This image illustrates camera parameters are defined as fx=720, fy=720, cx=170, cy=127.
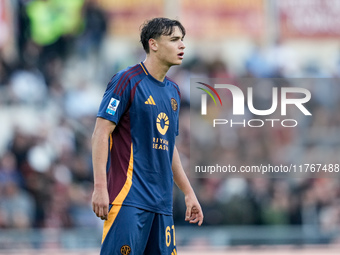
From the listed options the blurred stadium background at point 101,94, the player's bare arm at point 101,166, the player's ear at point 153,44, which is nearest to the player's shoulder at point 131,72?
the player's ear at point 153,44

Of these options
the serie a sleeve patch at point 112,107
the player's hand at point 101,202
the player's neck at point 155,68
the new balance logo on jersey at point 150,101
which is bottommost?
the player's hand at point 101,202

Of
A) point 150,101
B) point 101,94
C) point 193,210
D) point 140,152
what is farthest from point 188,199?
point 101,94

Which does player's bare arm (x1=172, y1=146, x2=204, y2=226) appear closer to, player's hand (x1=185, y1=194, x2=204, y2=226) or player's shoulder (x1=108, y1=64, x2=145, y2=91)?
player's hand (x1=185, y1=194, x2=204, y2=226)

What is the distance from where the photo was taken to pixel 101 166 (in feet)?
15.3

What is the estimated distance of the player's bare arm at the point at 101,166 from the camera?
455 cm

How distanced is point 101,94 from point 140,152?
849 cm

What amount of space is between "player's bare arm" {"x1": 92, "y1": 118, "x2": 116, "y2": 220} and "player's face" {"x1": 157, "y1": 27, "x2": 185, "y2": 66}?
0.63 meters

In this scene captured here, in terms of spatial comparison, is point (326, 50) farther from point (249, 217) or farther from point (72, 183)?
point (72, 183)

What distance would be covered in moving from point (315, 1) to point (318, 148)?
3.36m

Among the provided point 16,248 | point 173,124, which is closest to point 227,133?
point 16,248

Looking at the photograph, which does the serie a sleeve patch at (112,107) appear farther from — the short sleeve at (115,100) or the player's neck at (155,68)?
the player's neck at (155,68)

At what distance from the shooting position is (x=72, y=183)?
12141mm

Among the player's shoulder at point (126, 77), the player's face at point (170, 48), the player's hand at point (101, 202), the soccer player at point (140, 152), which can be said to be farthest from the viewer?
the player's face at point (170, 48)

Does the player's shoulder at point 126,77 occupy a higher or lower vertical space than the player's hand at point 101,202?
higher
